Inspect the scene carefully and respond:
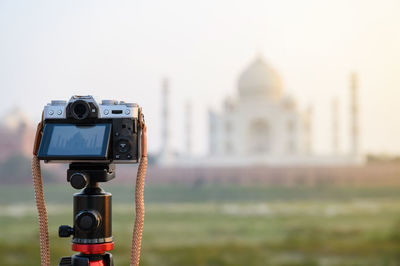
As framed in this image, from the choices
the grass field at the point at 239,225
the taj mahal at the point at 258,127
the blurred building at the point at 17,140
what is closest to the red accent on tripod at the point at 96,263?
the grass field at the point at 239,225

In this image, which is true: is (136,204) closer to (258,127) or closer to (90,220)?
(90,220)

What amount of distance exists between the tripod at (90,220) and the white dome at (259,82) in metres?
14.7

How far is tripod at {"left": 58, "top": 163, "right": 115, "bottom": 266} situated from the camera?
1068 mm

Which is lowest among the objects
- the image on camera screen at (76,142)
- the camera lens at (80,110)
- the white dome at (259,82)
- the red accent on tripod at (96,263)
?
the red accent on tripod at (96,263)

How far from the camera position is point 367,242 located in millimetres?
8852

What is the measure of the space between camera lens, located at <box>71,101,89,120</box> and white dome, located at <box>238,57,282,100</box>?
14.7m

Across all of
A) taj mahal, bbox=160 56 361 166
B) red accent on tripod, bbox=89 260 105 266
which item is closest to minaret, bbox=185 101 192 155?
taj mahal, bbox=160 56 361 166

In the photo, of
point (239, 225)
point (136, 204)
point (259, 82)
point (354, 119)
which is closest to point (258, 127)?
point (259, 82)

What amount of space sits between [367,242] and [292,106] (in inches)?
276

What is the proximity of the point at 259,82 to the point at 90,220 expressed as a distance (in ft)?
48.4

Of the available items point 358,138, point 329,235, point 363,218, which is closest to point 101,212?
point 329,235

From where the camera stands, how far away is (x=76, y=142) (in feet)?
3.33

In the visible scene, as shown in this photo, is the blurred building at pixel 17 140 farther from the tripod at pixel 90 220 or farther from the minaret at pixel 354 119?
the tripod at pixel 90 220

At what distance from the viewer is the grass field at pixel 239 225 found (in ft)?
26.8
